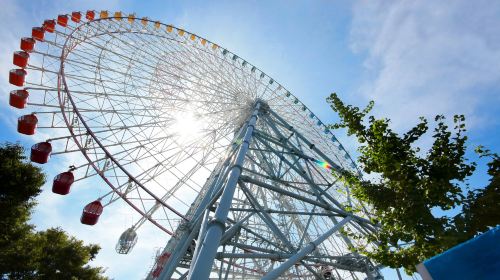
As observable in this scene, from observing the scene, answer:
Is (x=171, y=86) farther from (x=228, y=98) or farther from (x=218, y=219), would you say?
(x=218, y=219)

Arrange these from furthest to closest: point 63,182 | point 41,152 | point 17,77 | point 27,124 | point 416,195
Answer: point 17,77
point 27,124
point 41,152
point 63,182
point 416,195

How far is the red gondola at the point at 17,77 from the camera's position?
13648 millimetres

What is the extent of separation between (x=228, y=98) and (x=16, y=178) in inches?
381

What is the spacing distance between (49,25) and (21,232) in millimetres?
9666

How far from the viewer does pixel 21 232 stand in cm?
1270

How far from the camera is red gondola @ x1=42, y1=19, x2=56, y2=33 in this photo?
14.9 m

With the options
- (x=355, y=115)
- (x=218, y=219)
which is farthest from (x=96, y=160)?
(x=355, y=115)

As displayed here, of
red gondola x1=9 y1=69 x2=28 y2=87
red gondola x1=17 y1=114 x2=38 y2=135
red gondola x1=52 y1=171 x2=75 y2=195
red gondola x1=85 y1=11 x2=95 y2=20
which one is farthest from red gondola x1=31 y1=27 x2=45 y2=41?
red gondola x1=52 y1=171 x2=75 y2=195

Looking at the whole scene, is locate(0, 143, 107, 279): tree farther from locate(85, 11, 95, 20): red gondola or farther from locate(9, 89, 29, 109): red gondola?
locate(85, 11, 95, 20): red gondola

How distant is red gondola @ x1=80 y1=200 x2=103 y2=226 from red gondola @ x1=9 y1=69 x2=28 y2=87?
22.0ft

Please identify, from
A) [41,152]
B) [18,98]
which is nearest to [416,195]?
[41,152]

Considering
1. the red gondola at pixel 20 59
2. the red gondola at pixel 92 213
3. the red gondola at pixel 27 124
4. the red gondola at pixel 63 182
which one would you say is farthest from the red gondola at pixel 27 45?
the red gondola at pixel 92 213

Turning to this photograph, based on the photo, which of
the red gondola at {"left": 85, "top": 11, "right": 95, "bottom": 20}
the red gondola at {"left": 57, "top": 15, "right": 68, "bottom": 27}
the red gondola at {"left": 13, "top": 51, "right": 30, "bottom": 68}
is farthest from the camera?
the red gondola at {"left": 85, "top": 11, "right": 95, "bottom": 20}

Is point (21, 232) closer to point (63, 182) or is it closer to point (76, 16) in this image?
point (63, 182)
